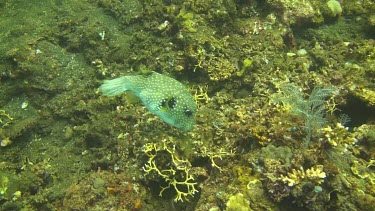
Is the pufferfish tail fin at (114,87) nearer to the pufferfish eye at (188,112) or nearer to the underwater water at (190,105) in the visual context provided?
the underwater water at (190,105)

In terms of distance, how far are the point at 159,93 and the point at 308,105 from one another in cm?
237

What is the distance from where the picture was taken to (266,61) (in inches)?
227

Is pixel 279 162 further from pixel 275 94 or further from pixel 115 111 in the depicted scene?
pixel 115 111

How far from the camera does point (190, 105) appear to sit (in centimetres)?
393

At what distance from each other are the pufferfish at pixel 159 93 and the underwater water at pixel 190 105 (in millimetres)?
19

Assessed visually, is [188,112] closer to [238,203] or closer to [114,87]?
[114,87]

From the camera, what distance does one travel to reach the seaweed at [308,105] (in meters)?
4.33

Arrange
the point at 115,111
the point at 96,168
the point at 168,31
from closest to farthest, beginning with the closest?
the point at 96,168, the point at 115,111, the point at 168,31

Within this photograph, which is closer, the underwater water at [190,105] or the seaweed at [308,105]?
the underwater water at [190,105]

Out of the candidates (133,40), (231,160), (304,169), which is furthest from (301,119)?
(133,40)

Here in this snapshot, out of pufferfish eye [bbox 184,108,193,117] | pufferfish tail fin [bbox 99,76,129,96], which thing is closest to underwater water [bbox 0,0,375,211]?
pufferfish eye [bbox 184,108,193,117]

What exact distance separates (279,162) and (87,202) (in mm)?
2770

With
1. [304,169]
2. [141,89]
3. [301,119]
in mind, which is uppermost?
[141,89]

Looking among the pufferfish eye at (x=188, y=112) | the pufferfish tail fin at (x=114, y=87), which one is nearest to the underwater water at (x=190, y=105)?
the pufferfish eye at (x=188, y=112)
